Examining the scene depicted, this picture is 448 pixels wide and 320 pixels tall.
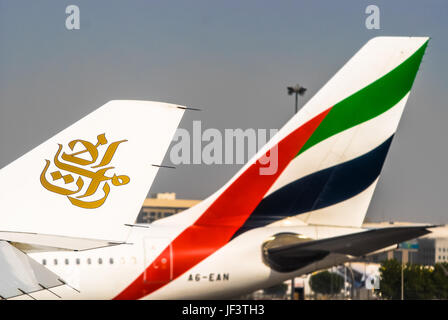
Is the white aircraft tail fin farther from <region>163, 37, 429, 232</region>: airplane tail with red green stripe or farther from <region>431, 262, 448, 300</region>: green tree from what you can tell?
<region>431, 262, 448, 300</region>: green tree

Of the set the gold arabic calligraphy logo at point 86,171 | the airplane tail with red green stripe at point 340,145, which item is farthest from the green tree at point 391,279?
the gold arabic calligraphy logo at point 86,171

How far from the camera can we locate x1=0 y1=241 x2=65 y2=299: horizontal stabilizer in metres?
9.10

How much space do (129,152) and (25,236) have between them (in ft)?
6.18

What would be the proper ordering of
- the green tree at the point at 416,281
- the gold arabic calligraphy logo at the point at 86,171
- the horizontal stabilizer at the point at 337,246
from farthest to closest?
the green tree at the point at 416,281 → the horizontal stabilizer at the point at 337,246 → the gold arabic calligraphy logo at the point at 86,171

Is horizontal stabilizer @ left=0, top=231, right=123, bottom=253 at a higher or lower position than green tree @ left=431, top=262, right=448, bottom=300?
lower

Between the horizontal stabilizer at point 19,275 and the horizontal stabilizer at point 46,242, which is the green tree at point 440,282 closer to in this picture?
the horizontal stabilizer at point 46,242

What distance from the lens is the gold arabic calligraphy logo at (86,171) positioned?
10391 mm

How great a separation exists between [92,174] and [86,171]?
9 cm

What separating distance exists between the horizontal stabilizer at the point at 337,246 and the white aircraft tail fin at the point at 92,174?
6.51 m

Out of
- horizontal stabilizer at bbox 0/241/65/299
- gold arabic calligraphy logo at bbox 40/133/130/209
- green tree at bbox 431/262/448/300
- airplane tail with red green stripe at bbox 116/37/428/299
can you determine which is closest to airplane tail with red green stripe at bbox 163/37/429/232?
airplane tail with red green stripe at bbox 116/37/428/299

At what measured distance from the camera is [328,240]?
1670 cm

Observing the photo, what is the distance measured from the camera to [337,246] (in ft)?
54.5

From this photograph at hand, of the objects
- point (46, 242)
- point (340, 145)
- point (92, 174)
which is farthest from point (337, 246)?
point (46, 242)
